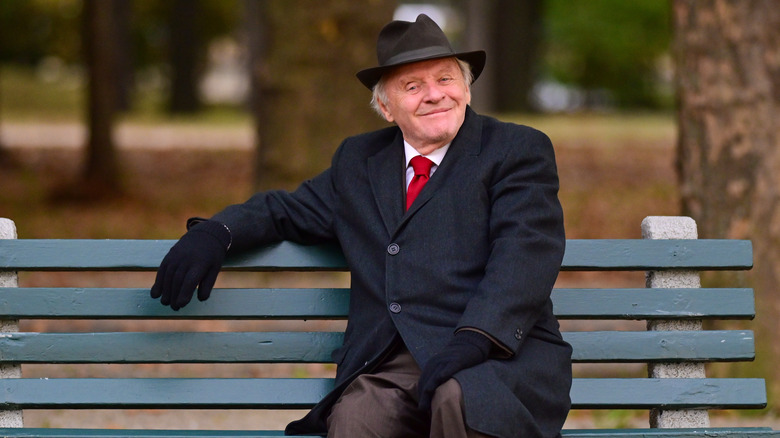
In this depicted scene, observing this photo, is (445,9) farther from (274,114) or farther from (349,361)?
(349,361)

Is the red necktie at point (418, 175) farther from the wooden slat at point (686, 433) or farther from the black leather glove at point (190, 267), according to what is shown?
the wooden slat at point (686, 433)

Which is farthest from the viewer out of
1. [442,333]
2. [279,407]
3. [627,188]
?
[627,188]

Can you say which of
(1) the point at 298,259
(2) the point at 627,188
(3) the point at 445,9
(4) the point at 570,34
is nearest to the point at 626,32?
(4) the point at 570,34

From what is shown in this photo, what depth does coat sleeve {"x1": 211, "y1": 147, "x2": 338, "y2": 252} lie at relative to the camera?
12.1 ft

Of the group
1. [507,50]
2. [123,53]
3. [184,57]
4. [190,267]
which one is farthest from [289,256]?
[184,57]

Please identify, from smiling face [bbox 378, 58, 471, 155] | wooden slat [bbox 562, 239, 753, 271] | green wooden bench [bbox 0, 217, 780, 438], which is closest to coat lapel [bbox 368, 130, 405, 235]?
smiling face [bbox 378, 58, 471, 155]

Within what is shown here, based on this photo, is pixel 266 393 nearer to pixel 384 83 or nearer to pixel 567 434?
pixel 567 434

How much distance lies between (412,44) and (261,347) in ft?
3.73

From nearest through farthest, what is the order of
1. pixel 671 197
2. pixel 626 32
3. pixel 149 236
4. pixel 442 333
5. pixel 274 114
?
1. pixel 442 333
2. pixel 274 114
3. pixel 149 236
4. pixel 671 197
5. pixel 626 32

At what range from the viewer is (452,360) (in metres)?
3.15

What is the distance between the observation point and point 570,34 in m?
30.5

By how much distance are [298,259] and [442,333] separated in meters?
0.63

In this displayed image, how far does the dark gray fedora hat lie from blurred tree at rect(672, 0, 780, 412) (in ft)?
7.44

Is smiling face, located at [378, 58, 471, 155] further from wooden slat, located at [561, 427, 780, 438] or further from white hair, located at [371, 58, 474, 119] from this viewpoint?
wooden slat, located at [561, 427, 780, 438]
